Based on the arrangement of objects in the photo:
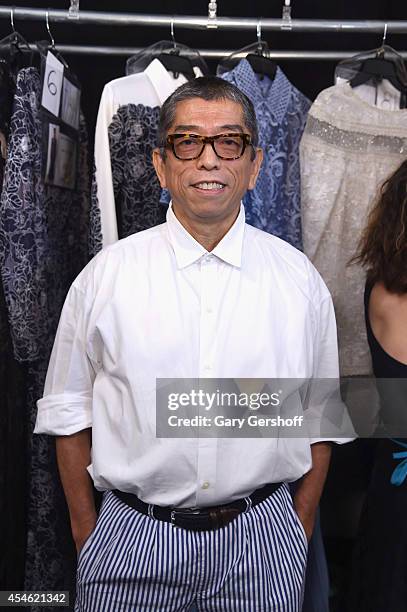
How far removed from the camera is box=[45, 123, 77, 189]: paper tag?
1513 millimetres

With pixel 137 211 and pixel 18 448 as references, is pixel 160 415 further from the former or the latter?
pixel 18 448

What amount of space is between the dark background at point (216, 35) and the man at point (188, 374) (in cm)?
94

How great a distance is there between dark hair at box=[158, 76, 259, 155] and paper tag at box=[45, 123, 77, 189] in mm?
467

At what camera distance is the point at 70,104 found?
5.27 feet

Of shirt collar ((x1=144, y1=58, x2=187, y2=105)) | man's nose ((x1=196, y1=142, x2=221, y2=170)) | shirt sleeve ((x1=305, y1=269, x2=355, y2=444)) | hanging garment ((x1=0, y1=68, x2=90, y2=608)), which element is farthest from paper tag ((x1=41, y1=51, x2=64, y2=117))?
shirt sleeve ((x1=305, y1=269, x2=355, y2=444))

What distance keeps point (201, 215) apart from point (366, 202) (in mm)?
662

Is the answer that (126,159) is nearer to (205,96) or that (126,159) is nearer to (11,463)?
(205,96)

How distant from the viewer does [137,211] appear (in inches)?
60.4

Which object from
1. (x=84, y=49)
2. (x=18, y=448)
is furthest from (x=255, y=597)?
(x=84, y=49)

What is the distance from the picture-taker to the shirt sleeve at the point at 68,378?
3.83 ft

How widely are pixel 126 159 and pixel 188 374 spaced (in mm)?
659

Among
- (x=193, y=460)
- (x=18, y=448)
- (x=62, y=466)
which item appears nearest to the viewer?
(x=193, y=460)

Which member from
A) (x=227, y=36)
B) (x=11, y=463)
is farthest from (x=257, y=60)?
(x=11, y=463)

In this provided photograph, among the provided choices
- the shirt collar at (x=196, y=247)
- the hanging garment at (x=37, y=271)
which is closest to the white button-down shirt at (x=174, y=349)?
the shirt collar at (x=196, y=247)
